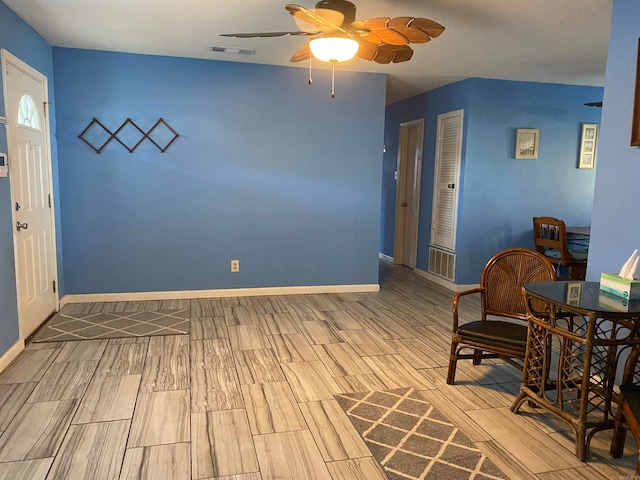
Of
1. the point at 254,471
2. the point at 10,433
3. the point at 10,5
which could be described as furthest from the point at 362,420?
the point at 10,5

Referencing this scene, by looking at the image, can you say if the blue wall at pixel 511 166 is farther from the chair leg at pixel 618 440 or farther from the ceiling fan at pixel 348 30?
the chair leg at pixel 618 440

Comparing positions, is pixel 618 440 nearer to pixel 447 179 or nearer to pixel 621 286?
pixel 621 286

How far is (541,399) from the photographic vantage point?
247 cm

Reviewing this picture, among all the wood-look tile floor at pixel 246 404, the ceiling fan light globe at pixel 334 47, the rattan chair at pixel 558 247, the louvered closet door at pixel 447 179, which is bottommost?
the wood-look tile floor at pixel 246 404

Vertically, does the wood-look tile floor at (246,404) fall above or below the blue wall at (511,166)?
below

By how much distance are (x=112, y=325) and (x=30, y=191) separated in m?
1.23

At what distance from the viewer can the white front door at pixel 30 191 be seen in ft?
11.1

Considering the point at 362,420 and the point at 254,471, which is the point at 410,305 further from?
the point at 254,471

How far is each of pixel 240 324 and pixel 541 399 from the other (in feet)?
8.07

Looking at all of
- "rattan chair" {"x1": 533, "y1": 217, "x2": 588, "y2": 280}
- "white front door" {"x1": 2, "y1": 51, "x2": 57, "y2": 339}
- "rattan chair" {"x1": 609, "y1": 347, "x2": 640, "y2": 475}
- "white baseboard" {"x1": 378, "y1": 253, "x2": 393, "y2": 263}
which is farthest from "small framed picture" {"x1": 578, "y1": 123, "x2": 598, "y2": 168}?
"white front door" {"x1": 2, "y1": 51, "x2": 57, "y2": 339}

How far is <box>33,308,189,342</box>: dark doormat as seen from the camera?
12.3 ft

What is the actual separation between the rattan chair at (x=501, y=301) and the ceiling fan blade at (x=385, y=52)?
4.63ft

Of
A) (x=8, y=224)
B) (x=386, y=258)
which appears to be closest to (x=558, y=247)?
(x=386, y=258)

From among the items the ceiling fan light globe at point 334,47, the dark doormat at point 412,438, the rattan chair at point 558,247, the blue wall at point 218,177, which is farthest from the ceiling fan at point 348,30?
the rattan chair at point 558,247
